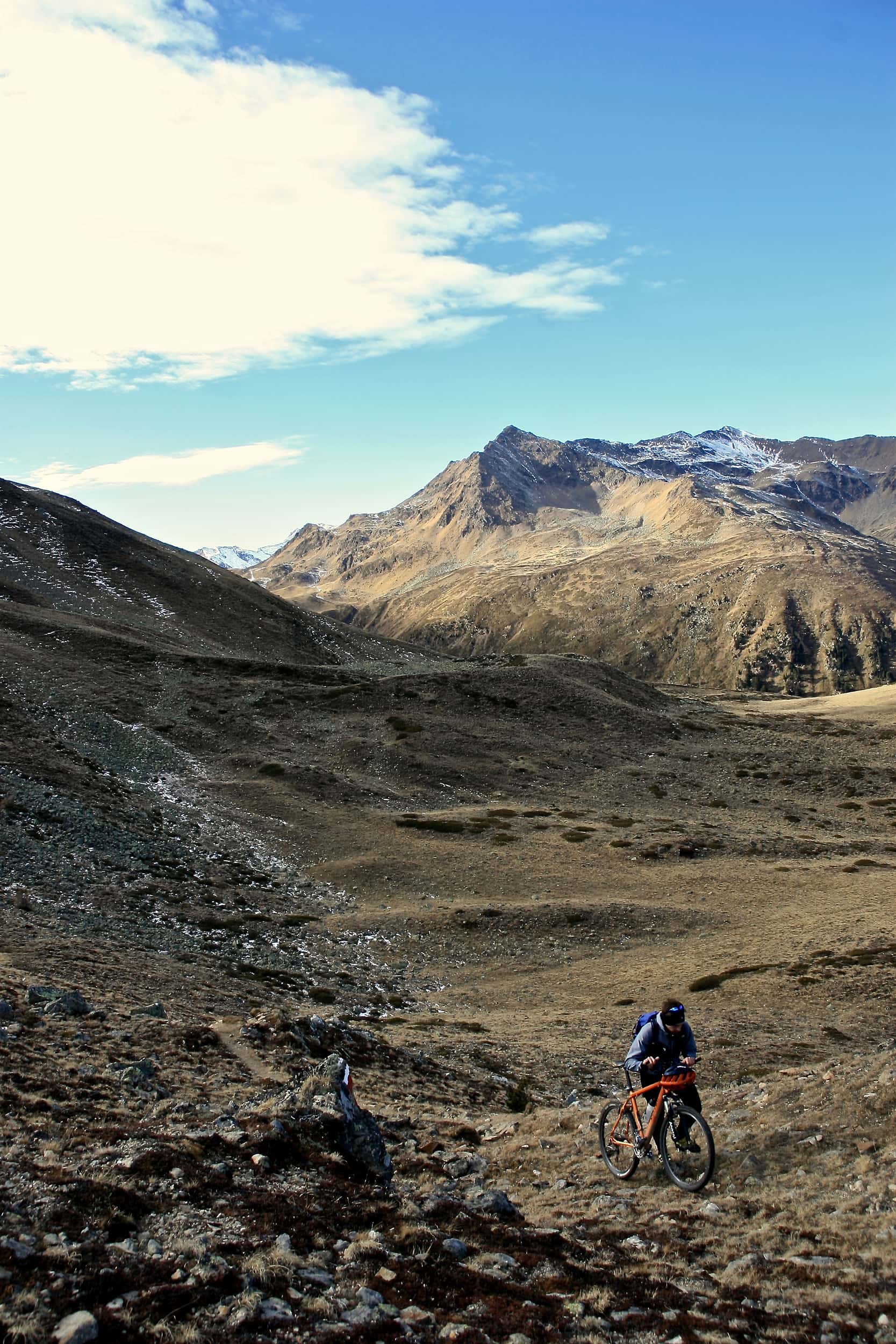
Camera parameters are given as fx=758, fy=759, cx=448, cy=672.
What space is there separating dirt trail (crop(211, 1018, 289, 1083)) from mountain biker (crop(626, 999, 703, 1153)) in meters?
9.06

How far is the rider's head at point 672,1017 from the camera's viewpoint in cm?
1471

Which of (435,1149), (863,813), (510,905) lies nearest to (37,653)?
(510,905)

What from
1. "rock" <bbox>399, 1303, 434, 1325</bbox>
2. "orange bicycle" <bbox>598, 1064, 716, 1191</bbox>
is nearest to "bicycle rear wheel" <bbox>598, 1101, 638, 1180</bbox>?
"orange bicycle" <bbox>598, 1064, 716, 1191</bbox>

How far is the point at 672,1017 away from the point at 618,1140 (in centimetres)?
306

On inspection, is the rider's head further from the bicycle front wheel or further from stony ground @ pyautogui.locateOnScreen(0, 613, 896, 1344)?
stony ground @ pyautogui.locateOnScreen(0, 613, 896, 1344)

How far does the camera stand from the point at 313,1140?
48.9 ft

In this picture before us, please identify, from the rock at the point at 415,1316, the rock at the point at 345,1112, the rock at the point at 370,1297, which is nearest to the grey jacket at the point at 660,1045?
the rock at the point at 345,1112

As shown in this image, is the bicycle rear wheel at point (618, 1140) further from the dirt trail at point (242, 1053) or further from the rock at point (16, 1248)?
the rock at point (16, 1248)

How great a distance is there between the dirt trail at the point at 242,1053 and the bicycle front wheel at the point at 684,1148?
30.7ft

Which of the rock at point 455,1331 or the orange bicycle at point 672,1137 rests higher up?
the rock at point 455,1331

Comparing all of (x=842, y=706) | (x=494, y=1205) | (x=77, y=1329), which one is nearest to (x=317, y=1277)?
(x=77, y=1329)

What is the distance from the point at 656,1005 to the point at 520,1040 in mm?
8951

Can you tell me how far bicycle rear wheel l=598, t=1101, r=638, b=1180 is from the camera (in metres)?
14.9

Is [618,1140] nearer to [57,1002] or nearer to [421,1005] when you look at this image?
[57,1002]
